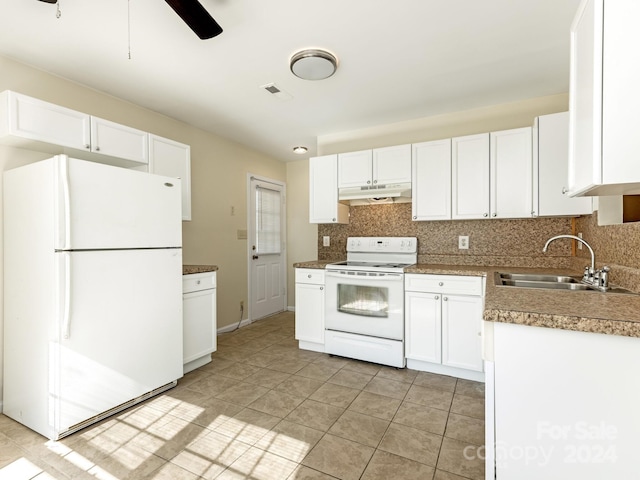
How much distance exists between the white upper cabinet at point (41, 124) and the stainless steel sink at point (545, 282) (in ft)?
9.90

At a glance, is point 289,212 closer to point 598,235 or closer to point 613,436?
point 598,235

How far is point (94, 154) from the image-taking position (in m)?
2.40

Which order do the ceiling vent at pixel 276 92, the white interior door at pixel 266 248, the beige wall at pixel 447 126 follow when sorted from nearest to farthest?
the ceiling vent at pixel 276 92, the beige wall at pixel 447 126, the white interior door at pixel 266 248

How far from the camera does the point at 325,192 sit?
3547 mm

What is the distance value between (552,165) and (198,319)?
323cm

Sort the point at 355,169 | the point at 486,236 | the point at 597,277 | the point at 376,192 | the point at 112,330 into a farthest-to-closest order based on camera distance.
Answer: the point at 355,169 < the point at 376,192 < the point at 486,236 < the point at 112,330 < the point at 597,277

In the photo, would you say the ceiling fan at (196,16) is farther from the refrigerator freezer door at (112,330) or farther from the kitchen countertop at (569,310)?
the kitchen countertop at (569,310)

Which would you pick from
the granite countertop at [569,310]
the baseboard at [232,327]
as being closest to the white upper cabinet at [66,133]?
the baseboard at [232,327]

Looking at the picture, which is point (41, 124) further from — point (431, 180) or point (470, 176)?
point (470, 176)

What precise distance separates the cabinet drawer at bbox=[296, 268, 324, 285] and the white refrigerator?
4.49 ft

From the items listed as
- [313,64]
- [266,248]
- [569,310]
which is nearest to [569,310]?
[569,310]

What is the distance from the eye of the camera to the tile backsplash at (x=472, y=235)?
9.29 ft

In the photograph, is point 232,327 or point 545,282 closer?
point 545,282

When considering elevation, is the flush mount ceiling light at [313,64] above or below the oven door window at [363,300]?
above
